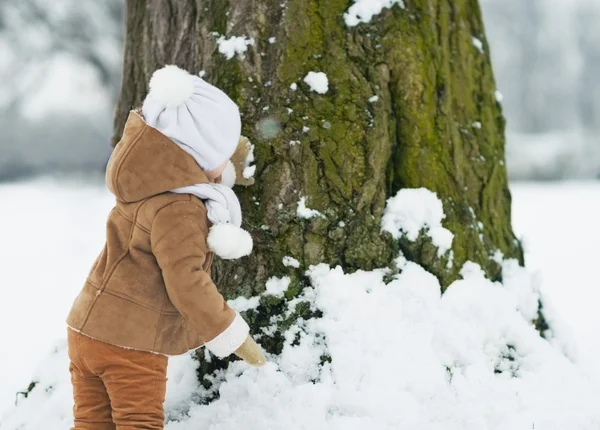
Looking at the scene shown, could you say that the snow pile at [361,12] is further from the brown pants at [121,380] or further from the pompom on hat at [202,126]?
the brown pants at [121,380]

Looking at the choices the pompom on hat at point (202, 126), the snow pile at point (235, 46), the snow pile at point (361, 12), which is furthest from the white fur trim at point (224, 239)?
the snow pile at point (361, 12)

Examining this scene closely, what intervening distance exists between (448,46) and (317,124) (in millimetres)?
792

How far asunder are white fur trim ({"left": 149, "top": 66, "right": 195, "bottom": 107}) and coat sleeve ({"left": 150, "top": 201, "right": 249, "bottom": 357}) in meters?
0.30

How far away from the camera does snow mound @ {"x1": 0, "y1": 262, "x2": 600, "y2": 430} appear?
1.96m

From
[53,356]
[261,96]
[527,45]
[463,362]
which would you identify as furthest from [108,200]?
[527,45]

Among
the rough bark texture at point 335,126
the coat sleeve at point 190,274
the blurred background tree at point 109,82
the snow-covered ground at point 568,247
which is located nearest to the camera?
the coat sleeve at point 190,274

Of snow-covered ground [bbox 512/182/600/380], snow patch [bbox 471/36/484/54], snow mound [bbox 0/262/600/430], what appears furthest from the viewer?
snow-covered ground [bbox 512/182/600/380]

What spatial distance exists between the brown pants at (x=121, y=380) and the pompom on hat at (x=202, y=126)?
1.36 feet

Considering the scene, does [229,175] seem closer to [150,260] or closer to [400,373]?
[150,260]

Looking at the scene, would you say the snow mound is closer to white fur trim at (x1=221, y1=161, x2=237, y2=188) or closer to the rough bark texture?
the rough bark texture

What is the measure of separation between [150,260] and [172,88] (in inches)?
20.2

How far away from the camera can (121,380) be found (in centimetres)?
179

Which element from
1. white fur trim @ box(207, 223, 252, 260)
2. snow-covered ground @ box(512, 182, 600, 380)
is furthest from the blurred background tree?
white fur trim @ box(207, 223, 252, 260)

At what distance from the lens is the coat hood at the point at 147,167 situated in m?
1.72
